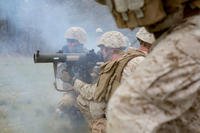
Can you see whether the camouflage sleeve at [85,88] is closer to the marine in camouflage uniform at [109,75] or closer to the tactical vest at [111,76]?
the marine in camouflage uniform at [109,75]

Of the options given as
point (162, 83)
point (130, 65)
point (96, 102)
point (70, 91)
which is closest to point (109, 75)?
point (130, 65)

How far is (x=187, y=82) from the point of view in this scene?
1422 mm

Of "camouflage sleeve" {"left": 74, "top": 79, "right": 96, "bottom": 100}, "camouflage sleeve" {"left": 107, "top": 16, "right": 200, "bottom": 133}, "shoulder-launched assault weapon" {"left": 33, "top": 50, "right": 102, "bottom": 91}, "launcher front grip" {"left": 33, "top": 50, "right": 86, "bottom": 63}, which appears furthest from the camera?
"launcher front grip" {"left": 33, "top": 50, "right": 86, "bottom": 63}

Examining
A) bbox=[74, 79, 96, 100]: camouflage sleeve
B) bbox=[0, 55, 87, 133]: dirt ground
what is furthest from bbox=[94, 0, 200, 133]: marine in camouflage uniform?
bbox=[0, 55, 87, 133]: dirt ground

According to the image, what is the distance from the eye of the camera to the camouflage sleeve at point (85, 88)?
535 centimetres

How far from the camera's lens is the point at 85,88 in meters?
5.77

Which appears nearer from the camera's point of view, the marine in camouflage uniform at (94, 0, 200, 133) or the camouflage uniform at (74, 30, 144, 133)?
the marine in camouflage uniform at (94, 0, 200, 133)

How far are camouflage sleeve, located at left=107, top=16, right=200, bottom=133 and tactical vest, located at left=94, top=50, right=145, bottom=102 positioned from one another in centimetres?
250

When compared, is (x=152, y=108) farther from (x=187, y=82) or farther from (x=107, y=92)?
(x=107, y=92)

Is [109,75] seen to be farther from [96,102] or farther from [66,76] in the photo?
[66,76]

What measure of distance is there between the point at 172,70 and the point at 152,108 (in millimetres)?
132

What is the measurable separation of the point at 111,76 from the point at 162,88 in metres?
2.71

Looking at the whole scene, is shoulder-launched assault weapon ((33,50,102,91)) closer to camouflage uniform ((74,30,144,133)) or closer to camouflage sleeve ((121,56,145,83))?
camouflage uniform ((74,30,144,133))

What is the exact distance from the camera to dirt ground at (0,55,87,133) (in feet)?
24.7
